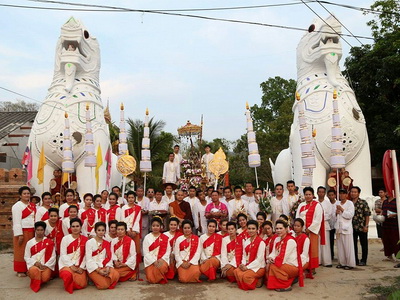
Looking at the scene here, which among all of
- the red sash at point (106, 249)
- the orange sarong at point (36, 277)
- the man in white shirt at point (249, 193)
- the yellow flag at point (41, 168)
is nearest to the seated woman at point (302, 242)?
the man in white shirt at point (249, 193)

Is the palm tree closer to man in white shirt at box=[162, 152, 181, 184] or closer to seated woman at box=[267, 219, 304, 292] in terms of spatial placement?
man in white shirt at box=[162, 152, 181, 184]

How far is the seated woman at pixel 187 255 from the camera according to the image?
18.1ft

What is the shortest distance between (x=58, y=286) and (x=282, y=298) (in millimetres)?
2799

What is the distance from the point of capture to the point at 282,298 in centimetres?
490

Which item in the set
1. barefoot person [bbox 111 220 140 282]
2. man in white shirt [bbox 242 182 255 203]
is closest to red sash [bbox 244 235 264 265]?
barefoot person [bbox 111 220 140 282]

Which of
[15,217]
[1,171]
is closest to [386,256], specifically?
[15,217]

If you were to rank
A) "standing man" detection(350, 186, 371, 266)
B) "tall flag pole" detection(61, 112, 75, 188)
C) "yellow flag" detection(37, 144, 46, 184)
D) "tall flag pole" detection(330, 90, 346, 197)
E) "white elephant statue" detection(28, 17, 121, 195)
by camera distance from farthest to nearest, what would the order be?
"white elephant statue" detection(28, 17, 121, 195) < "yellow flag" detection(37, 144, 46, 184) < "tall flag pole" detection(61, 112, 75, 188) < "tall flag pole" detection(330, 90, 346, 197) < "standing man" detection(350, 186, 371, 266)

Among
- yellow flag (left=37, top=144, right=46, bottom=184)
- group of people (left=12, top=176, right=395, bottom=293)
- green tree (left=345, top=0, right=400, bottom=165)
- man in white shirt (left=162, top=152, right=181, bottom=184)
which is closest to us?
group of people (left=12, top=176, right=395, bottom=293)

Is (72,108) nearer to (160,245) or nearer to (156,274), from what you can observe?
(160,245)

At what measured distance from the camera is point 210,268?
5.57m

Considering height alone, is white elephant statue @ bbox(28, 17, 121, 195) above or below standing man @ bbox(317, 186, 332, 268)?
above

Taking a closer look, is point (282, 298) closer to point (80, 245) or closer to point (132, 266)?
point (132, 266)

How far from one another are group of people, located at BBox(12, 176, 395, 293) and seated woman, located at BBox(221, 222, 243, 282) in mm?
13

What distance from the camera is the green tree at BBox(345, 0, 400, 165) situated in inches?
565
